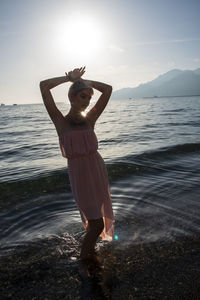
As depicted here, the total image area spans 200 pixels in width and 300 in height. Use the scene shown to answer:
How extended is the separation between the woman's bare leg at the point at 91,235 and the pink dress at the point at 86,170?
0.13 metres

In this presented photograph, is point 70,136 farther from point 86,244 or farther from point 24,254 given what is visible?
point 24,254

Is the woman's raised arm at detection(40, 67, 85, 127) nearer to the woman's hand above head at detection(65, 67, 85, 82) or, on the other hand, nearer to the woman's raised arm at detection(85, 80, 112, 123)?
the woman's hand above head at detection(65, 67, 85, 82)

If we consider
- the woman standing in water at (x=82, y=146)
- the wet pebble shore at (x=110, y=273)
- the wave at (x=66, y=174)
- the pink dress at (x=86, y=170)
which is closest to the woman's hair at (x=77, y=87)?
the woman standing in water at (x=82, y=146)

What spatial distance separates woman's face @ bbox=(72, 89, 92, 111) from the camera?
3059 mm

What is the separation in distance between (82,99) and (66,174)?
6145 mm

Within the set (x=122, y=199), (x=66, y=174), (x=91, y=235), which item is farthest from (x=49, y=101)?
(x=66, y=174)

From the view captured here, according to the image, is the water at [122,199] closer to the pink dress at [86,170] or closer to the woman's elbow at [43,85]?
the pink dress at [86,170]

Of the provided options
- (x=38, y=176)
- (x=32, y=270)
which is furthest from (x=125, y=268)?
(x=38, y=176)

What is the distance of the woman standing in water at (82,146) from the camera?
308cm

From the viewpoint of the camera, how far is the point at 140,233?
4.40m

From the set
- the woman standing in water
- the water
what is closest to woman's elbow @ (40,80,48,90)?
the woman standing in water

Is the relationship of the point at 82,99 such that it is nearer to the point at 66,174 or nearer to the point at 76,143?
the point at 76,143

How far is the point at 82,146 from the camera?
10.2 feet

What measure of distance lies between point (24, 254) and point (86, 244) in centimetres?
129
